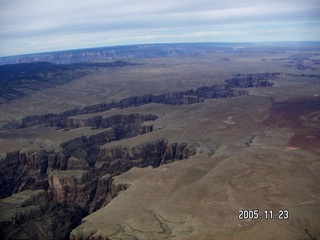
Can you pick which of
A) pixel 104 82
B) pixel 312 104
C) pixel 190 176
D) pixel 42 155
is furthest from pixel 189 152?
pixel 104 82

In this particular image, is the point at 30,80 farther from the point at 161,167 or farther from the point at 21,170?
the point at 161,167

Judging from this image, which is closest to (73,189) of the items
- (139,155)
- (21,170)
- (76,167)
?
(76,167)

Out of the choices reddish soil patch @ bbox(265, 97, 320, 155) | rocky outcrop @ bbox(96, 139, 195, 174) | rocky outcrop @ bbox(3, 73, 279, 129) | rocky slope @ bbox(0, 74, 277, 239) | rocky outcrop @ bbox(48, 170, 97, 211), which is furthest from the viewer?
rocky outcrop @ bbox(3, 73, 279, 129)

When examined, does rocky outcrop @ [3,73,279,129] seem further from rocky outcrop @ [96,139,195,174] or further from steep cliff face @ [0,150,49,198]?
steep cliff face @ [0,150,49,198]

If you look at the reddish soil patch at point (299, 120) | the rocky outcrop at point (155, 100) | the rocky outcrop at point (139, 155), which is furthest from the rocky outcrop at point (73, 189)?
the rocky outcrop at point (155, 100)

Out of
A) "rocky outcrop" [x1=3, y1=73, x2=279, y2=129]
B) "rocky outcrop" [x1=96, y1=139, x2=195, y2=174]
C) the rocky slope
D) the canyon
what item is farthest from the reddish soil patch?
"rocky outcrop" [x1=3, y1=73, x2=279, y2=129]

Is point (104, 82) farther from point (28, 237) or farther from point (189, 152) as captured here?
point (28, 237)
